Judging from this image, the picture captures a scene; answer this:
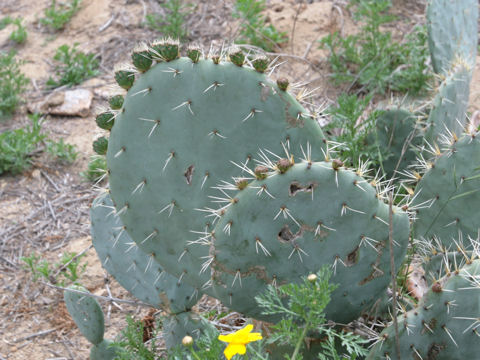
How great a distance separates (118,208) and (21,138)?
2159 mm

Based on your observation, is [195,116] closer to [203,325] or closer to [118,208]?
[118,208]

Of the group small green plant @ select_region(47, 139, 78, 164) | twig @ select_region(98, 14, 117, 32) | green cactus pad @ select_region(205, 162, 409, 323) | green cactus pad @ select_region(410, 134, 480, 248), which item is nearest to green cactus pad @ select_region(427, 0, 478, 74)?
green cactus pad @ select_region(410, 134, 480, 248)

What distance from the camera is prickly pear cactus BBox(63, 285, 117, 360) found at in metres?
2.49

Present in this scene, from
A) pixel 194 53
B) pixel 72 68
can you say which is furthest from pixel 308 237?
pixel 72 68

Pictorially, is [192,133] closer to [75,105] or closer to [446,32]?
[446,32]

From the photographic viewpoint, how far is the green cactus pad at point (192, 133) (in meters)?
2.11

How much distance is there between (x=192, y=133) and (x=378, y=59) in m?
2.55

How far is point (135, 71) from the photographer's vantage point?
7.14ft

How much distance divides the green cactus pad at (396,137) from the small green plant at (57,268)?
62.8 inches

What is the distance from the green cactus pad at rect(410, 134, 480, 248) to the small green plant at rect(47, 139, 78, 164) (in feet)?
8.14

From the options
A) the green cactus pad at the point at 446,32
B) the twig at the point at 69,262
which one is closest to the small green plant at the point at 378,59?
the green cactus pad at the point at 446,32

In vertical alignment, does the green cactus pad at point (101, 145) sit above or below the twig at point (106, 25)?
above

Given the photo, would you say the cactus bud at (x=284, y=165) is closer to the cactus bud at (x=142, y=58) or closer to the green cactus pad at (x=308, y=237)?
the green cactus pad at (x=308, y=237)

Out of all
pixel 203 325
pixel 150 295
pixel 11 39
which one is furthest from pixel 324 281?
pixel 11 39
